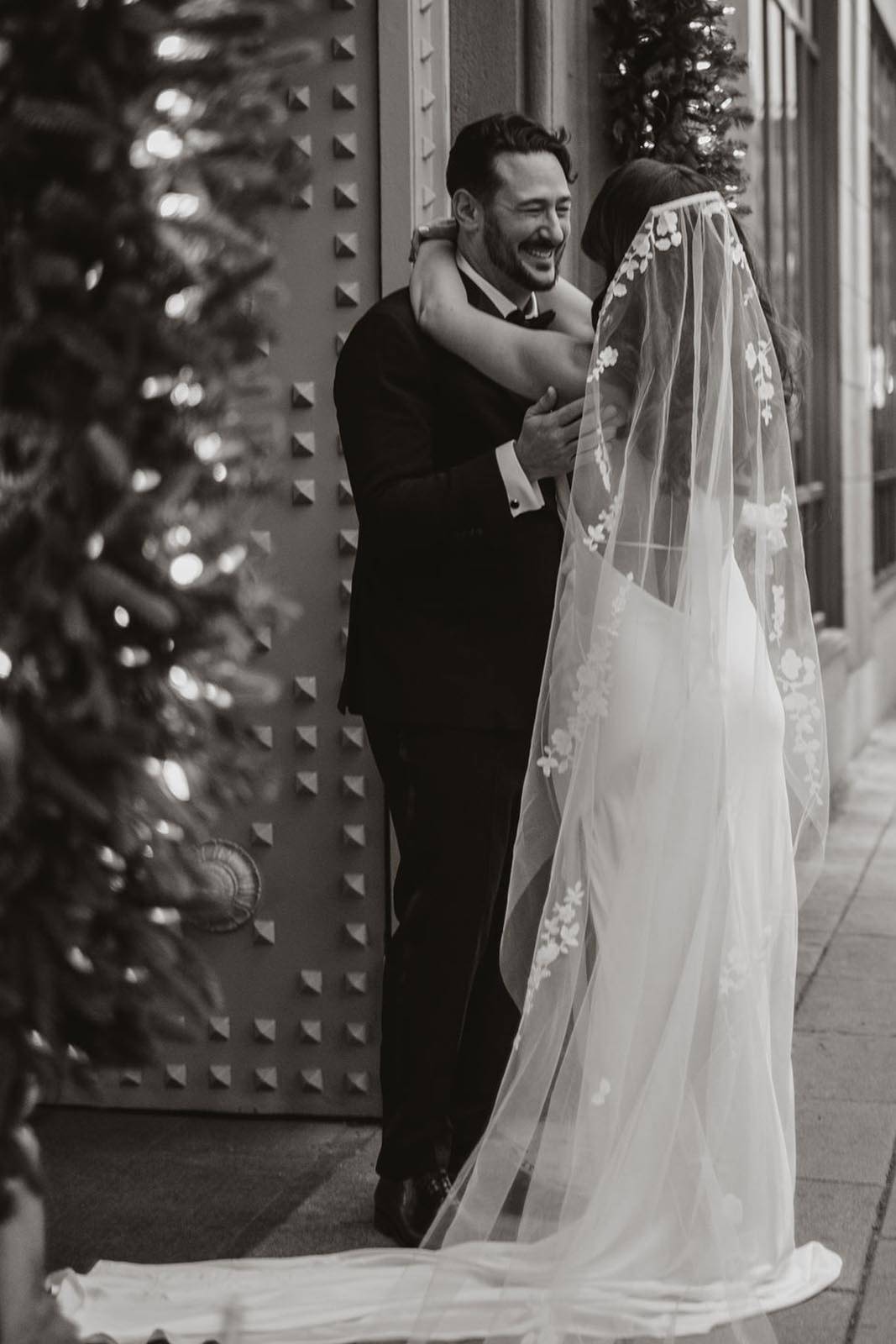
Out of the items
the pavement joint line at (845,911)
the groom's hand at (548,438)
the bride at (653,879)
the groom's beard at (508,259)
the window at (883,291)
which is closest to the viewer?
the bride at (653,879)

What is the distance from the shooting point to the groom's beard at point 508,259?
13.7 feet

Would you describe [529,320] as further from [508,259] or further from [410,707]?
[410,707]

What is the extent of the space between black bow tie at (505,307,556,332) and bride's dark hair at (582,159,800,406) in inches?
7.7

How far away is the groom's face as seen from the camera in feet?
13.6

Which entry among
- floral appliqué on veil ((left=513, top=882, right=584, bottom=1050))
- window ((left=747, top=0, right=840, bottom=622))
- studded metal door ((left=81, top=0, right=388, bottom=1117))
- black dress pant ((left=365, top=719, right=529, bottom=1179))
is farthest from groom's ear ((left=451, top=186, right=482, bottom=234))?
A: window ((left=747, top=0, right=840, bottom=622))

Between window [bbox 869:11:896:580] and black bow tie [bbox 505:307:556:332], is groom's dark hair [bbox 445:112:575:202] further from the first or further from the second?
window [bbox 869:11:896:580]

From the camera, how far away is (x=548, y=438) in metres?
3.89

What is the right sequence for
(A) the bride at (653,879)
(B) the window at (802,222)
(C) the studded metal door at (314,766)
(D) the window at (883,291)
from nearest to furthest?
(A) the bride at (653,879)
(C) the studded metal door at (314,766)
(B) the window at (802,222)
(D) the window at (883,291)

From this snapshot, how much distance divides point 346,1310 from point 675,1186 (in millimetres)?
674

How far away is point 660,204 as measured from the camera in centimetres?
386

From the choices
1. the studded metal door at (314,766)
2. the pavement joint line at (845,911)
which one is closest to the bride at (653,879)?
the studded metal door at (314,766)

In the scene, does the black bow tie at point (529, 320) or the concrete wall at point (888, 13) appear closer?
the black bow tie at point (529, 320)

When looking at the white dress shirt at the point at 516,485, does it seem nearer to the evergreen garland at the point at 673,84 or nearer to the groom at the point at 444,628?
the groom at the point at 444,628

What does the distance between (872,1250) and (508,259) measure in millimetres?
2306
